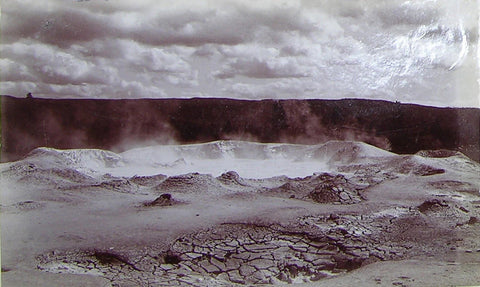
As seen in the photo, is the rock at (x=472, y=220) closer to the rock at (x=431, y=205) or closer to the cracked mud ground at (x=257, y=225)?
the cracked mud ground at (x=257, y=225)

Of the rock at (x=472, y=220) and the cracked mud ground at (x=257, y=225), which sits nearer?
the cracked mud ground at (x=257, y=225)

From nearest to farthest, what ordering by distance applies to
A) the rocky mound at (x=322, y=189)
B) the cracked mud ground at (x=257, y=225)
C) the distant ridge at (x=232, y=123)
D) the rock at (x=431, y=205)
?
the cracked mud ground at (x=257, y=225)
the distant ridge at (x=232, y=123)
the rock at (x=431, y=205)
the rocky mound at (x=322, y=189)

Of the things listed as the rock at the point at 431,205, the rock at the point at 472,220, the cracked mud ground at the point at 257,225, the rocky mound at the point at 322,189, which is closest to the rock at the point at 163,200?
the cracked mud ground at the point at 257,225

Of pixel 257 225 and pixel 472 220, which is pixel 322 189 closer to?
pixel 257 225

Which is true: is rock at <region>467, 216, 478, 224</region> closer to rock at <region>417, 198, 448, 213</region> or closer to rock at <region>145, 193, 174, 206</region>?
rock at <region>417, 198, 448, 213</region>

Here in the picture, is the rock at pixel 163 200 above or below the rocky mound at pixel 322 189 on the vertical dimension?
below

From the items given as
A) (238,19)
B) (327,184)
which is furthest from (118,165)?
(327,184)

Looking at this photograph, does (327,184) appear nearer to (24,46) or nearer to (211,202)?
(211,202)
